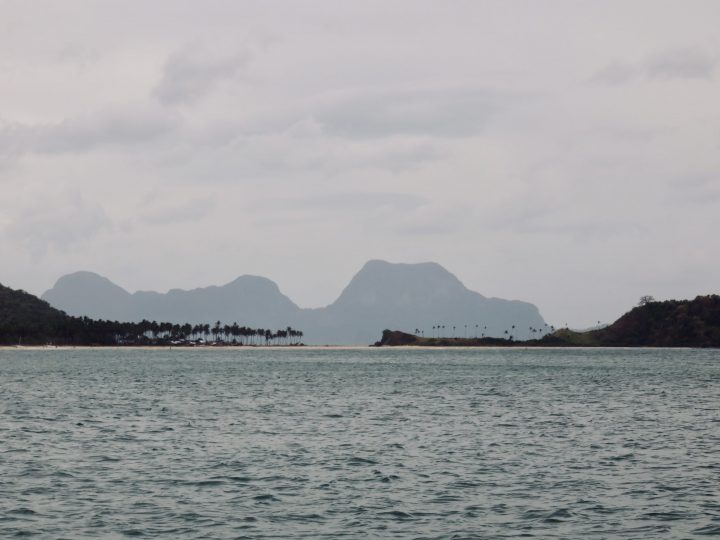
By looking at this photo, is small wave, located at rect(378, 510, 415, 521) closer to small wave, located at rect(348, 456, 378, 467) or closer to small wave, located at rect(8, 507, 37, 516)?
small wave, located at rect(348, 456, 378, 467)

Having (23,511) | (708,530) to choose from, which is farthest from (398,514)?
(23,511)

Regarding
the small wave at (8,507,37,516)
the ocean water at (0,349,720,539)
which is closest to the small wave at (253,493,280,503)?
the ocean water at (0,349,720,539)

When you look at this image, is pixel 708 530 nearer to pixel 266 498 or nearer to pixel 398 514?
pixel 398 514

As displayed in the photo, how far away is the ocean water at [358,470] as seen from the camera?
38.0 m

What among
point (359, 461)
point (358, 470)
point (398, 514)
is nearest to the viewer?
point (398, 514)

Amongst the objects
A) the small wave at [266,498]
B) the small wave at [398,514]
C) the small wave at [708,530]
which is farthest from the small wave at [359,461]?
the small wave at [708,530]

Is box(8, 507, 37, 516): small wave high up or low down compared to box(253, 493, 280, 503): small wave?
down

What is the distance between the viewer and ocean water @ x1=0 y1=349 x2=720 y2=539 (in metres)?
38.0

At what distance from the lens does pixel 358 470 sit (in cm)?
5212

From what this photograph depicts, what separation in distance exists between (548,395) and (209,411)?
174 feet

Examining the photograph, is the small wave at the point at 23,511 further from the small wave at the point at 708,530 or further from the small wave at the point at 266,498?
the small wave at the point at 708,530

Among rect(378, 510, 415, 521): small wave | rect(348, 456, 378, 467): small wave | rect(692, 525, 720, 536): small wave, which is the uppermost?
rect(348, 456, 378, 467): small wave

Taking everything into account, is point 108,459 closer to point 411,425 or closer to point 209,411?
point 411,425

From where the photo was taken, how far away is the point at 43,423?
79312 mm
